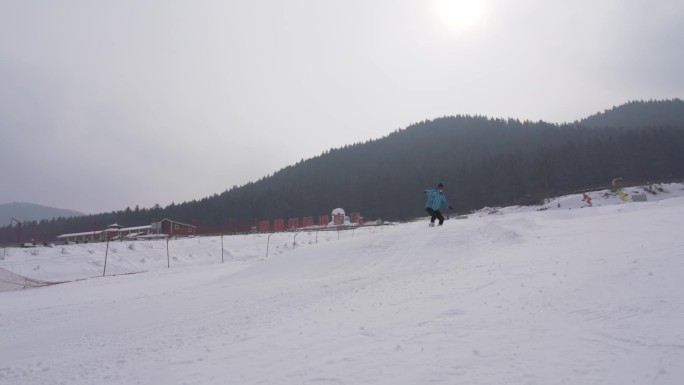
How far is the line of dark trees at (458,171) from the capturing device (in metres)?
69.0

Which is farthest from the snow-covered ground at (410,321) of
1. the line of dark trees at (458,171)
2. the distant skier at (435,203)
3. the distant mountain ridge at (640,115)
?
the distant mountain ridge at (640,115)

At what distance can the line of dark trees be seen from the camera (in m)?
69.0

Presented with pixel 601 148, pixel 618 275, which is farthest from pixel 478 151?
pixel 618 275

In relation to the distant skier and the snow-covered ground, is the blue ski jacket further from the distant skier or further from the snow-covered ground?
the snow-covered ground

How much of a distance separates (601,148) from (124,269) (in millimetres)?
81471

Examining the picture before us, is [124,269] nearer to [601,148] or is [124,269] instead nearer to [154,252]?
[154,252]

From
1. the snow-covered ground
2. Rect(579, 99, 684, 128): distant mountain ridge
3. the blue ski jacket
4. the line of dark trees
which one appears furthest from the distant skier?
Rect(579, 99, 684, 128): distant mountain ridge

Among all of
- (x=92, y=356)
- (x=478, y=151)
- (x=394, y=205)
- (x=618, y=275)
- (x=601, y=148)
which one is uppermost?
(x=478, y=151)

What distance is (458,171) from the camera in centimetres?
7950

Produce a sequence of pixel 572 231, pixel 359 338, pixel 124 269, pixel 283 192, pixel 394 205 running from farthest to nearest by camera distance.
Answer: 1. pixel 283 192
2. pixel 394 205
3. pixel 124 269
4. pixel 572 231
5. pixel 359 338

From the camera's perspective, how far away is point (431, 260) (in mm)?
11477

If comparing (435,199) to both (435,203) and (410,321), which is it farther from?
(410,321)

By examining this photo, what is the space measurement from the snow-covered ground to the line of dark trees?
111 ft

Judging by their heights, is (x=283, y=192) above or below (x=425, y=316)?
above
